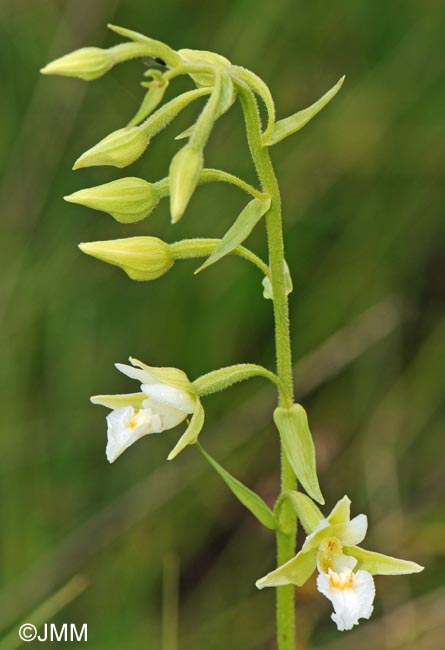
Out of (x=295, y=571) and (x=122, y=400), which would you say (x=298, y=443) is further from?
(x=122, y=400)

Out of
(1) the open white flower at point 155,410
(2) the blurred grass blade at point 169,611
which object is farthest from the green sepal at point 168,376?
(2) the blurred grass blade at point 169,611

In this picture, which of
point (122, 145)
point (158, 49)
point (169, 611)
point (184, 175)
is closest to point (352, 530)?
point (169, 611)

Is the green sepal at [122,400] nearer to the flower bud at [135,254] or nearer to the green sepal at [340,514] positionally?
the flower bud at [135,254]
